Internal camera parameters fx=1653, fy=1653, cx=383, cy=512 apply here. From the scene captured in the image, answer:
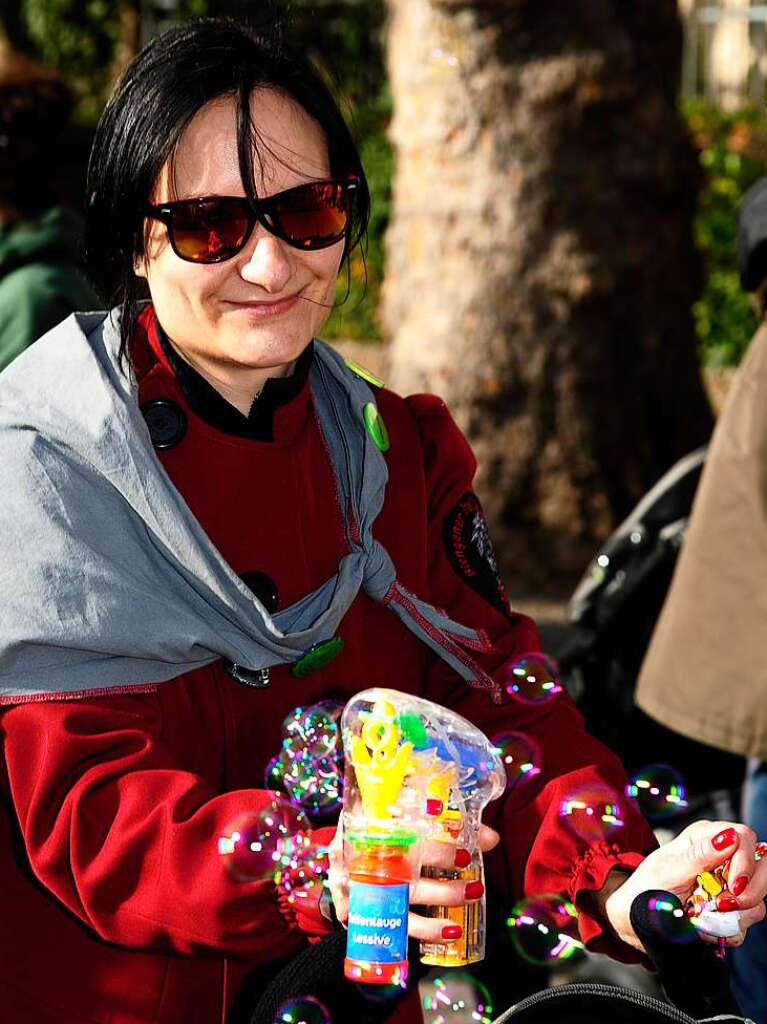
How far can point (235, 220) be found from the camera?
7.18 ft

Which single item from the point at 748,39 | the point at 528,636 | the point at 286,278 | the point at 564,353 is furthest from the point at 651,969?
the point at 748,39

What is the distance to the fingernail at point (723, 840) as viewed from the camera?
2.01 m

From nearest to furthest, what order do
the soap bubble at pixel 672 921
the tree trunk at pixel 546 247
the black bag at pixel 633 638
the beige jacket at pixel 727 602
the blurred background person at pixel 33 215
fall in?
the soap bubble at pixel 672 921, the beige jacket at pixel 727 602, the blurred background person at pixel 33 215, the black bag at pixel 633 638, the tree trunk at pixel 546 247

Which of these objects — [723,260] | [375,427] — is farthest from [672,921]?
[723,260]

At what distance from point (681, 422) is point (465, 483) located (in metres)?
4.93

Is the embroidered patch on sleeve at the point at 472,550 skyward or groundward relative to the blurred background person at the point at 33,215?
groundward

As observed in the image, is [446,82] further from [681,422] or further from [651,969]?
[651,969]

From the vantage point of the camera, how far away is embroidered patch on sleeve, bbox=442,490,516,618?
2.45m

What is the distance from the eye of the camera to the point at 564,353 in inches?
270

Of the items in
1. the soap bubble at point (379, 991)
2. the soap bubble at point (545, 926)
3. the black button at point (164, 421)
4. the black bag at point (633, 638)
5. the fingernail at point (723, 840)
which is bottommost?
the black bag at point (633, 638)

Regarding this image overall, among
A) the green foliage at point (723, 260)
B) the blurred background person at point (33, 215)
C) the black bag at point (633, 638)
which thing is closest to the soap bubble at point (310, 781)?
the blurred background person at point (33, 215)

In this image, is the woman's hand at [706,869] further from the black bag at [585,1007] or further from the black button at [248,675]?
the black button at [248,675]

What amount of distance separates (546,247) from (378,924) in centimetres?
524

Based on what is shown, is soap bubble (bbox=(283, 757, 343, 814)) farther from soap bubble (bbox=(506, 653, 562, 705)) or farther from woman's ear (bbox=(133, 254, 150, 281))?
woman's ear (bbox=(133, 254, 150, 281))
